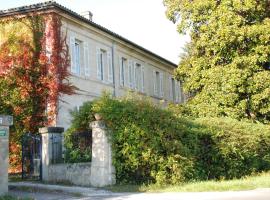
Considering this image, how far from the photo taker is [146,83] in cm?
3644

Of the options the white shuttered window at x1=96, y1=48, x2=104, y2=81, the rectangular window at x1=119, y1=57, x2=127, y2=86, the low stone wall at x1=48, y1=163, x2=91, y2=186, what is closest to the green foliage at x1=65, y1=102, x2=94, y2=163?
the low stone wall at x1=48, y1=163, x2=91, y2=186

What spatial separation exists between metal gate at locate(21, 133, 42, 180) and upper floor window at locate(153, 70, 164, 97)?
2018cm

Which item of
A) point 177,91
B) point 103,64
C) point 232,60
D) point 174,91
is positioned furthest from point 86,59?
point 177,91

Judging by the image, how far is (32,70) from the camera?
74.6ft

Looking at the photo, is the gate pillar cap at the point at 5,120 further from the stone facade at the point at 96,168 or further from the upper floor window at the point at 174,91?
the upper floor window at the point at 174,91

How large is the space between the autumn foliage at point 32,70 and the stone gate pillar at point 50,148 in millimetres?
4503

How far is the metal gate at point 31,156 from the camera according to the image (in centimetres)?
1854

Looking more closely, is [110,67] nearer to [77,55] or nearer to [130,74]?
[130,74]

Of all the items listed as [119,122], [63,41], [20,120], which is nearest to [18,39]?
[63,41]

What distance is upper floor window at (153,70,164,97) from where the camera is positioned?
3866 centimetres

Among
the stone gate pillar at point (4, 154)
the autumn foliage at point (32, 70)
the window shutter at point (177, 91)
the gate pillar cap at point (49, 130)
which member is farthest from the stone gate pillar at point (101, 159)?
the window shutter at point (177, 91)

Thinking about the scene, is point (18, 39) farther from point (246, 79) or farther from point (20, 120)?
point (246, 79)

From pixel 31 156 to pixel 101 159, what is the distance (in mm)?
4119

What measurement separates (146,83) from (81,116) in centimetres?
1928
